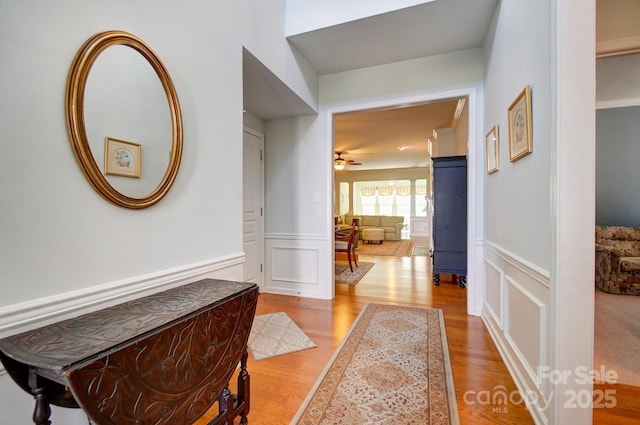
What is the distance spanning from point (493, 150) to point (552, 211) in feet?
4.39

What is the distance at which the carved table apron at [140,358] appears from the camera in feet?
2.45

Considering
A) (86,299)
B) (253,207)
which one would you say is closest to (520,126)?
(86,299)

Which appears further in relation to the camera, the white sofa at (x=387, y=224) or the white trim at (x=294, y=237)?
the white sofa at (x=387, y=224)

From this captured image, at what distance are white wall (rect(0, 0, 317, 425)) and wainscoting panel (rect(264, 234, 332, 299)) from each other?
163 cm

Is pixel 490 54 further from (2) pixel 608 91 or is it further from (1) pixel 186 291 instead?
(1) pixel 186 291

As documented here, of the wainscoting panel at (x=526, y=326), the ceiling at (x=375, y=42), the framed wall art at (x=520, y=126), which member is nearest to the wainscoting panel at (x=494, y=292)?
the wainscoting panel at (x=526, y=326)

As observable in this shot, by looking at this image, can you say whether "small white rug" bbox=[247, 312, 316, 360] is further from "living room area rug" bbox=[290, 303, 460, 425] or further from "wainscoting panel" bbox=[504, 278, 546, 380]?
"wainscoting panel" bbox=[504, 278, 546, 380]

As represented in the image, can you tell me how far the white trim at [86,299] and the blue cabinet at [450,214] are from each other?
316 cm

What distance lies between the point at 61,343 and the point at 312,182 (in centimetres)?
280

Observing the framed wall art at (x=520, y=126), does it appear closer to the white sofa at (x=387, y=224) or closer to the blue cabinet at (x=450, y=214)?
the blue cabinet at (x=450, y=214)

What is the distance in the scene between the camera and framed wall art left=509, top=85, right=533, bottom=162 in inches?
60.4

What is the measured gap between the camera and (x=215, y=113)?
1.74 meters

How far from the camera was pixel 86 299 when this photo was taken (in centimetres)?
104

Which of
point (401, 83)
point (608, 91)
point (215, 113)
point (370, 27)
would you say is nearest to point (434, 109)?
point (401, 83)
